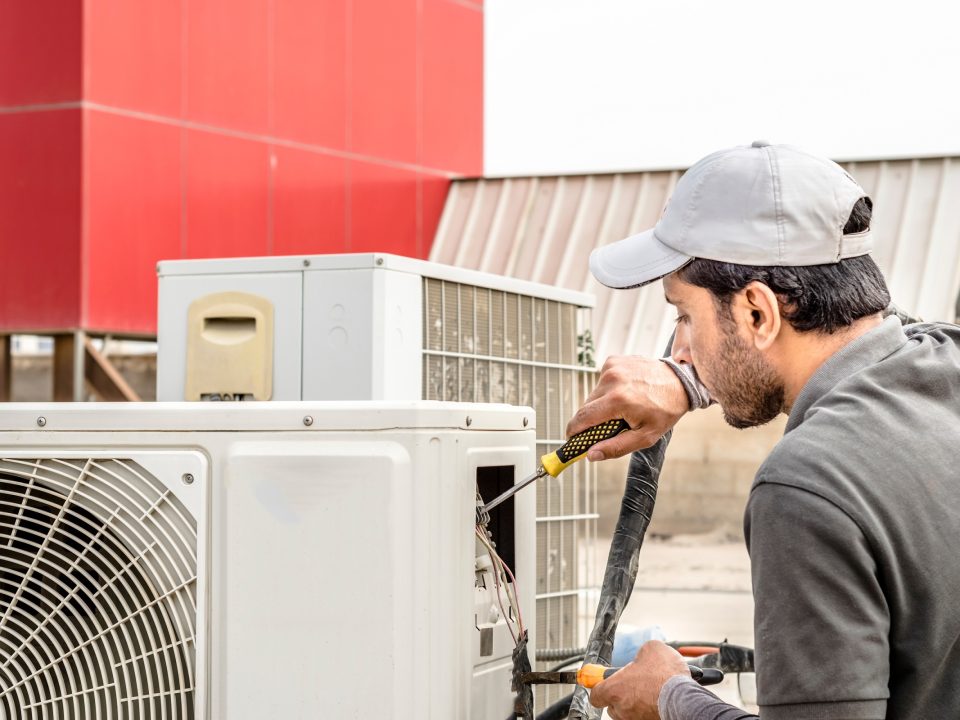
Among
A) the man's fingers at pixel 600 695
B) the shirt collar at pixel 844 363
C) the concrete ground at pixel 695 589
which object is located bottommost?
the concrete ground at pixel 695 589

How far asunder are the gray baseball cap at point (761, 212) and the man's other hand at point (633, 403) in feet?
1.02

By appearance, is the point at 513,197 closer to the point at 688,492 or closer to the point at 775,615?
the point at 688,492

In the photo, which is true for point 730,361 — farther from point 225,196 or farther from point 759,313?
point 225,196

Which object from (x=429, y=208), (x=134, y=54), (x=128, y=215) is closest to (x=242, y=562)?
(x=128, y=215)

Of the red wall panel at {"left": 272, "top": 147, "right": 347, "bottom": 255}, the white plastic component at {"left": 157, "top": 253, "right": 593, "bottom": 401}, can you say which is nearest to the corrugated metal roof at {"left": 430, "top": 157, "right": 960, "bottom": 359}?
the red wall panel at {"left": 272, "top": 147, "right": 347, "bottom": 255}

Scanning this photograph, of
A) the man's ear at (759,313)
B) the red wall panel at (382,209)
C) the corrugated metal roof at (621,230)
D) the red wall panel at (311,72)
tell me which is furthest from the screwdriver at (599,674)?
the red wall panel at (382,209)

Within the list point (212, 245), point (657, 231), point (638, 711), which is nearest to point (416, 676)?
point (638, 711)

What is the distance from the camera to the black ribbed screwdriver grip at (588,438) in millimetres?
1812

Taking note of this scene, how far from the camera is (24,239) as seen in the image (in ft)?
27.6

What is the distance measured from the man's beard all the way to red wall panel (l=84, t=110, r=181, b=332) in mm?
7245

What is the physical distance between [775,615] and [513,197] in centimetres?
1016

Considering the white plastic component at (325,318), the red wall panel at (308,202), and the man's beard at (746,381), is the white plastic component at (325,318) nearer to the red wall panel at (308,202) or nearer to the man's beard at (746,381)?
the man's beard at (746,381)

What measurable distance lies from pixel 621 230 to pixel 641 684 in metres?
9.03

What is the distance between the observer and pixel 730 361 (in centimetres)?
150
